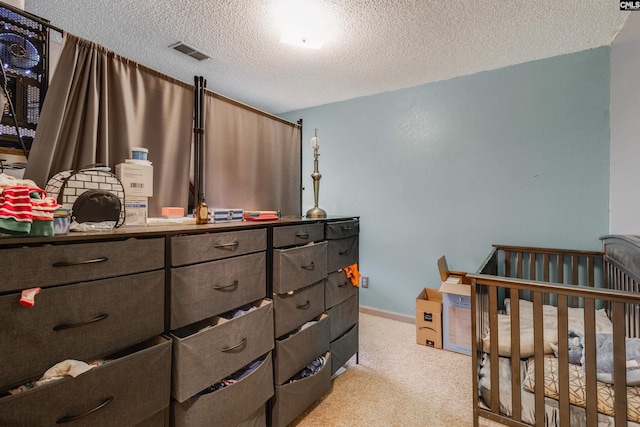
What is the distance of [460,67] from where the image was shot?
258 cm

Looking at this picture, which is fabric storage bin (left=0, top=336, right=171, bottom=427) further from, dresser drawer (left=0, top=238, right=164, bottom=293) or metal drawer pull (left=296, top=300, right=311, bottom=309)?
metal drawer pull (left=296, top=300, right=311, bottom=309)

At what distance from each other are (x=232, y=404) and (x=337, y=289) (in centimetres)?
94

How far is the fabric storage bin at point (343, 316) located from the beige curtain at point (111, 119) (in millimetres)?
1199

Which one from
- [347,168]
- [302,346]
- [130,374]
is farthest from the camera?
[347,168]

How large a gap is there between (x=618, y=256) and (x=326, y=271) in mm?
1838

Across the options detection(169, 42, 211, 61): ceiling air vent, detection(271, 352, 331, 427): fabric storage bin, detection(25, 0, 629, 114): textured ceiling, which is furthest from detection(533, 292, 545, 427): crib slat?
detection(169, 42, 211, 61): ceiling air vent

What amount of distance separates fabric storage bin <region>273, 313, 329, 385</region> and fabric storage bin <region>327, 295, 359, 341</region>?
0.36 ft

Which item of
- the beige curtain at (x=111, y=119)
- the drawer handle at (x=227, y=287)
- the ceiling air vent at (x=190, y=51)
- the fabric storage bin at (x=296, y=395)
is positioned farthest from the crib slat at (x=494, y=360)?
the ceiling air vent at (x=190, y=51)

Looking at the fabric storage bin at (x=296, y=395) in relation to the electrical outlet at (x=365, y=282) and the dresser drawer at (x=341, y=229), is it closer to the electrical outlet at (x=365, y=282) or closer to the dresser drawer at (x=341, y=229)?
the dresser drawer at (x=341, y=229)

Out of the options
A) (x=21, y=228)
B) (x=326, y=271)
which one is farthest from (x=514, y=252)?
(x=21, y=228)

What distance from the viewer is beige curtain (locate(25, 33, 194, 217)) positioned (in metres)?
1.26

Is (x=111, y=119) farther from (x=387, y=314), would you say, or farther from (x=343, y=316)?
(x=387, y=314)

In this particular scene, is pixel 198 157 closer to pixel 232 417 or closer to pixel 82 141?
pixel 82 141

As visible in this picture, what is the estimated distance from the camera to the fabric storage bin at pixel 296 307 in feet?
4.99
